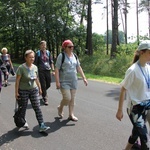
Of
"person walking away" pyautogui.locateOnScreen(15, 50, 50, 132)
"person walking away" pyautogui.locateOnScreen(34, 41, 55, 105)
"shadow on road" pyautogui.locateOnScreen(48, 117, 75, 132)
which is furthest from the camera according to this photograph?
"person walking away" pyautogui.locateOnScreen(34, 41, 55, 105)

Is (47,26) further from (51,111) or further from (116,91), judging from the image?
(51,111)

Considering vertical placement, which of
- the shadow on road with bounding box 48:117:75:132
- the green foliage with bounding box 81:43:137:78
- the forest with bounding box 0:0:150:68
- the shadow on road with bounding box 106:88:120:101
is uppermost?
the forest with bounding box 0:0:150:68

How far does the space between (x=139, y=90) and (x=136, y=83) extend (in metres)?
0.11

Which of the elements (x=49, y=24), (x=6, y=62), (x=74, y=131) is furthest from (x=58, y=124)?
(x=49, y=24)

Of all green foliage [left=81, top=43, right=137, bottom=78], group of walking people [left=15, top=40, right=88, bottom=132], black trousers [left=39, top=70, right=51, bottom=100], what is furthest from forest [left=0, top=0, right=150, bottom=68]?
group of walking people [left=15, top=40, right=88, bottom=132]

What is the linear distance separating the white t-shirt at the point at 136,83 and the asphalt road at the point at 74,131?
52.8 inches

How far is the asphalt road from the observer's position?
5039mm

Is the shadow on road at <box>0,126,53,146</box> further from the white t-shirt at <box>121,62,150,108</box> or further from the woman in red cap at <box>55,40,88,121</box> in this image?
the white t-shirt at <box>121,62,150,108</box>

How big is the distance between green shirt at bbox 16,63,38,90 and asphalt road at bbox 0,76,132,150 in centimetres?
93

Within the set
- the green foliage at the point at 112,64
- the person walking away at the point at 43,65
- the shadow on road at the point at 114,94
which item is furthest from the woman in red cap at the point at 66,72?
the green foliage at the point at 112,64

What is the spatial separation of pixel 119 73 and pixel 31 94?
1241 centimetres

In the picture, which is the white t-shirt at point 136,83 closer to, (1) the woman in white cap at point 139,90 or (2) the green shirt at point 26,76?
(1) the woman in white cap at point 139,90

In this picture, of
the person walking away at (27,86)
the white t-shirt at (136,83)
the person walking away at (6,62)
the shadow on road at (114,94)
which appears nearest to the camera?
the white t-shirt at (136,83)

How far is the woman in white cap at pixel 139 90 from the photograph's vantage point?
3711mm
